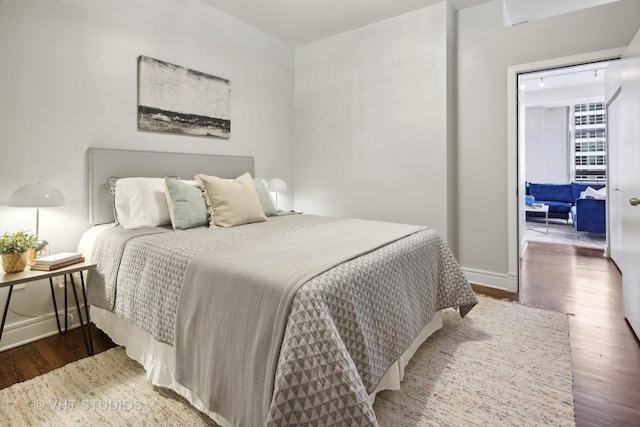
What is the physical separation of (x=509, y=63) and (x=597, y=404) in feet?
9.16

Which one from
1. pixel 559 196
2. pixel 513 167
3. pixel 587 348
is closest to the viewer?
pixel 587 348

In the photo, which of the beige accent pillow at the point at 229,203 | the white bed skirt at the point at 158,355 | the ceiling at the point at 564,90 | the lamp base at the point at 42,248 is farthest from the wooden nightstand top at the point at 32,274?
the ceiling at the point at 564,90

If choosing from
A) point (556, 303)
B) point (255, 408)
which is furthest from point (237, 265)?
point (556, 303)

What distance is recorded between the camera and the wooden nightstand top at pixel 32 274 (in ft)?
5.94

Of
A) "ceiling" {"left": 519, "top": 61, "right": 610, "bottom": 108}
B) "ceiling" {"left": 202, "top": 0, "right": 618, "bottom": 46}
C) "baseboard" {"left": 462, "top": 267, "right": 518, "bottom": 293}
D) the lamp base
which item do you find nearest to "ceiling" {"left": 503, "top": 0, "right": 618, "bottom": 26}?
"ceiling" {"left": 202, "top": 0, "right": 618, "bottom": 46}

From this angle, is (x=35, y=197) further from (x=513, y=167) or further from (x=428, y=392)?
(x=513, y=167)

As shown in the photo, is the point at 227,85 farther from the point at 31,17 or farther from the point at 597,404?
the point at 597,404

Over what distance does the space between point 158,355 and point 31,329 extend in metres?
1.21

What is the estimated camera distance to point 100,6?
2.59m

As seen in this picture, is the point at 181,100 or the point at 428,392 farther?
the point at 181,100

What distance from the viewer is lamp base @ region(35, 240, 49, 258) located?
219 cm

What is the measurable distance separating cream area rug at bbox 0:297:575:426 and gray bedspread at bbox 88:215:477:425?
0.24m

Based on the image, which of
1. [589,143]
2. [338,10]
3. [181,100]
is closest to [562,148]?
[589,143]

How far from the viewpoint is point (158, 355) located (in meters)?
1.77
